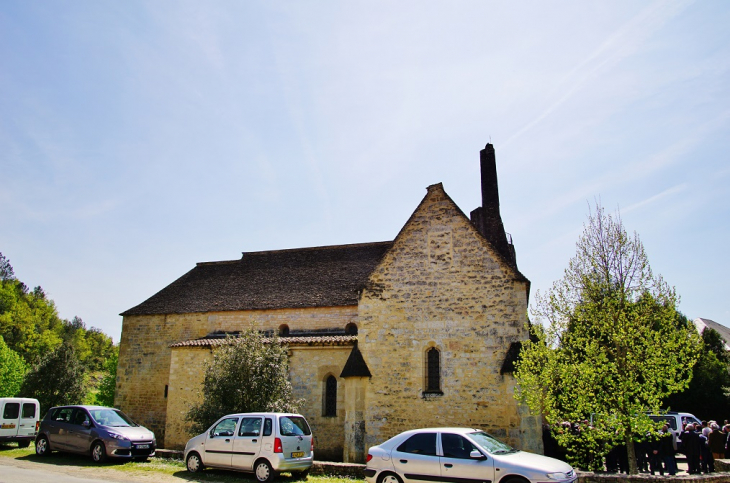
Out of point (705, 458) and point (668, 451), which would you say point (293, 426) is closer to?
point (668, 451)

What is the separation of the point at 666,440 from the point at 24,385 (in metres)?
32.1

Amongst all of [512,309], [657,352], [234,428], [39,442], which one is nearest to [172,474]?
[234,428]

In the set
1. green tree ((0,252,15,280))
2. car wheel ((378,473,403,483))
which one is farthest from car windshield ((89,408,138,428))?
green tree ((0,252,15,280))

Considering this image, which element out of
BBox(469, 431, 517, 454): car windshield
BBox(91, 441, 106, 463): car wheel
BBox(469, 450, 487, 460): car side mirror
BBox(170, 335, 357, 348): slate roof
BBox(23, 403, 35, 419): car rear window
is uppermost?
BBox(170, 335, 357, 348): slate roof

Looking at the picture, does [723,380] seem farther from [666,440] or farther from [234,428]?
[234,428]

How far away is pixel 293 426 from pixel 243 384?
183 inches

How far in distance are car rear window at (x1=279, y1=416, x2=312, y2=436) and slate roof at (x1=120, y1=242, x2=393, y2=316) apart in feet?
28.7

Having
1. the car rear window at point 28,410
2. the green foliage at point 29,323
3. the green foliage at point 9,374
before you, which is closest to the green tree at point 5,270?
the green foliage at point 29,323

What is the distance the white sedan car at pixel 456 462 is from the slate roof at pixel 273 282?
1138 cm

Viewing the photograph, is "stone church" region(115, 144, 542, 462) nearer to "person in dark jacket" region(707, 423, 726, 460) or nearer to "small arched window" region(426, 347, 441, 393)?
"small arched window" region(426, 347, 441, 393)

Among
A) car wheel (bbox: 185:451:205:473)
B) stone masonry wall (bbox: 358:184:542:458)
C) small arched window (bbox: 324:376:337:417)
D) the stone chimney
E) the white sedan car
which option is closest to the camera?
the white sedan car

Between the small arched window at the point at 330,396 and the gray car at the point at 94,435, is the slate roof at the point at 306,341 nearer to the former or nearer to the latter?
the small arched window at the point at 330,396

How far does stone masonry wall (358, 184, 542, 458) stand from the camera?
16078mm

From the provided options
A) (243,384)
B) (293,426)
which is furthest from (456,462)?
(243,384)
